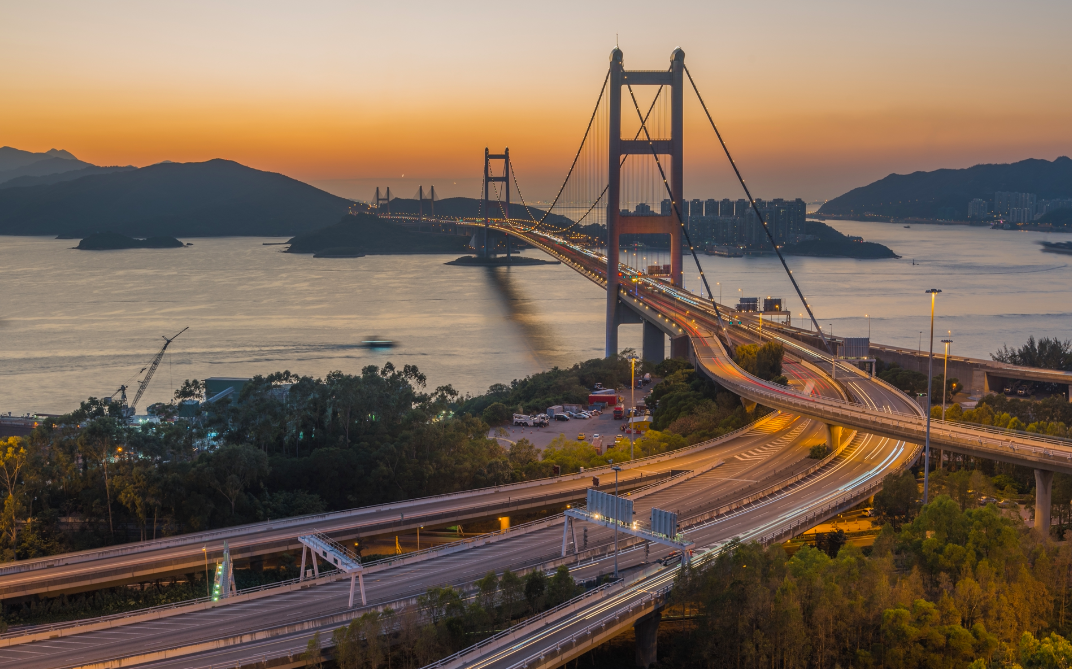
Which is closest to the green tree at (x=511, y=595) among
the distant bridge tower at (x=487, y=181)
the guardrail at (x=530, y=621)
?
the guardrail at (x=530, y=621)

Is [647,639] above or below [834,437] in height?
below

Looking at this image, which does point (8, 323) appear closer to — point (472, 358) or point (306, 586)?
point (472, 358)

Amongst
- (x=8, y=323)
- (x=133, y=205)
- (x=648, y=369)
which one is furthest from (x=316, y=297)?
(x=133, y=205)

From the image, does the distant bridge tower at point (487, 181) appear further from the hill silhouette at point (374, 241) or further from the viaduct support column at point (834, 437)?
the viaduct support column at point (834, 437)

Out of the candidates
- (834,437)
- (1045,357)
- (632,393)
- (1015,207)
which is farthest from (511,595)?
(1015,207)

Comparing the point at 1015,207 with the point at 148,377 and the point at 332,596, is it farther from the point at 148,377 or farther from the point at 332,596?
the point at 332,596

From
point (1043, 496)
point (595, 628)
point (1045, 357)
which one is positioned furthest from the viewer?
point (1045, 357)
